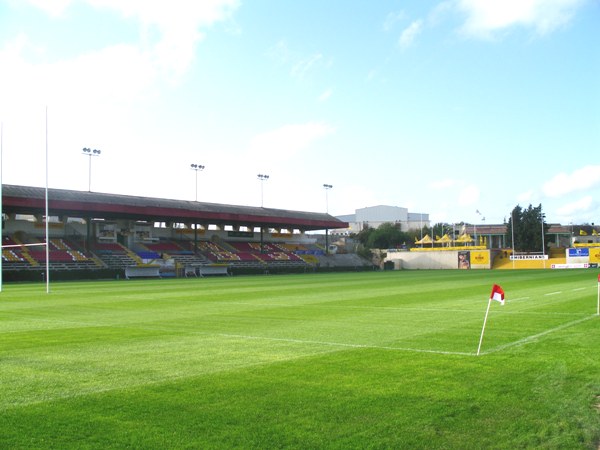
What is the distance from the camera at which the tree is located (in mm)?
106625

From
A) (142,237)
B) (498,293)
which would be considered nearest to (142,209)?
(142,237)

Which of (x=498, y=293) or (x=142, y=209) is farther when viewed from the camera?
(x=142, y=209)

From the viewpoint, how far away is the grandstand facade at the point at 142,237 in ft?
186

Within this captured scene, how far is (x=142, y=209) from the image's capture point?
63781 mm

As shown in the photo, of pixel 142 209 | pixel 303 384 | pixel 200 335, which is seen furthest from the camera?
pixel 142 209

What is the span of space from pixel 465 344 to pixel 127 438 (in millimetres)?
7866

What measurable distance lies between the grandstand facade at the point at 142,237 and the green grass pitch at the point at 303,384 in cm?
4078

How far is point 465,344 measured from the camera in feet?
39.2

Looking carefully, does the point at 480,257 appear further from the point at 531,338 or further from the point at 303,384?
the point at 303,384

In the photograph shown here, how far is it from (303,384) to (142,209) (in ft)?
191

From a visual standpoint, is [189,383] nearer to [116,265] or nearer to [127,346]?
[127,346]

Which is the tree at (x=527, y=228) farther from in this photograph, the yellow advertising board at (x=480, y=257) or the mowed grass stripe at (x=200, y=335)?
the mowed grass stripe at (x=200, y=335)

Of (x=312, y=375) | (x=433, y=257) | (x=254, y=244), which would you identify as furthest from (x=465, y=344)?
(x=433, y=257)

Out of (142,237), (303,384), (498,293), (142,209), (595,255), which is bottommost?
(303,384)
